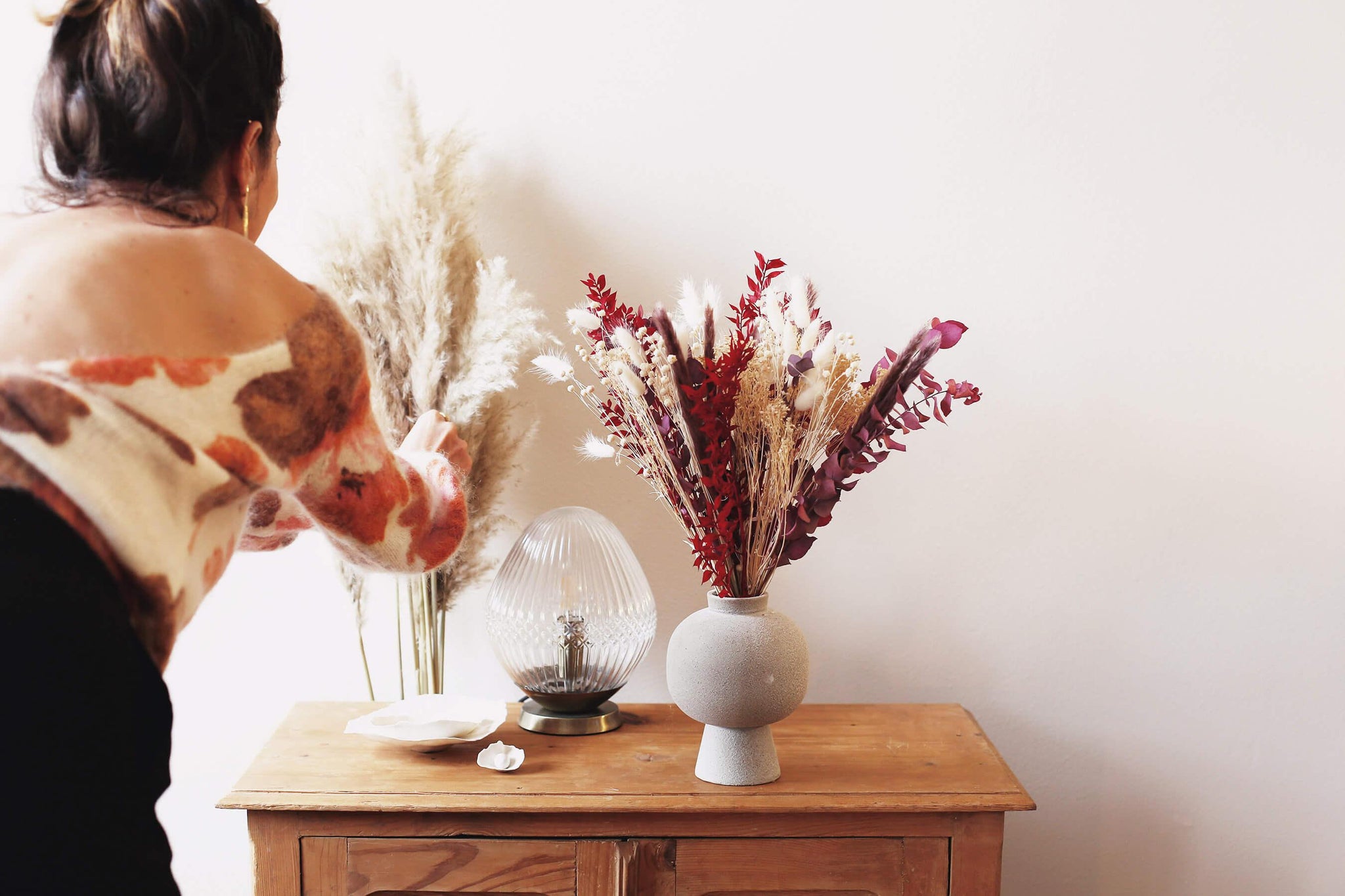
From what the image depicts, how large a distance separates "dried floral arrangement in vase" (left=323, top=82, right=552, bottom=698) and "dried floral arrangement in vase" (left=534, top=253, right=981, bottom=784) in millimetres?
241

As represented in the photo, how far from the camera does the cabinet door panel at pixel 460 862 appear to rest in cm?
125

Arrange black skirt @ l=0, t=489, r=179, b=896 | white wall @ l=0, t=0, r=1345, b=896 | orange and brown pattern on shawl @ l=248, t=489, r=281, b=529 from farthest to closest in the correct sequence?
white wall @ l=0, t=0, r=1345, b=896, orange and brown pattern on shawl @ l=248, t=489, r=281, b=529, black skirt @ l=0, t=489, r=179, b=896

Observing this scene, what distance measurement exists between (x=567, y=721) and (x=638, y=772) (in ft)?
0.54

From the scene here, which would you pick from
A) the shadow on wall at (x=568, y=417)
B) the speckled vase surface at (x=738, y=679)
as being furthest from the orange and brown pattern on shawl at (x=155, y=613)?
the shadow on wall at (x=568, y=417)

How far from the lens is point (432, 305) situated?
1487 millimetres

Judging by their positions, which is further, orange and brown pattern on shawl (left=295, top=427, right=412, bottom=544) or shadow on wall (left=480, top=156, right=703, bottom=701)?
shadow on wall (left=480, top=156, right=703, bottom=701)

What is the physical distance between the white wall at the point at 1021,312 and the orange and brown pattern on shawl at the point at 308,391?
2.32 ft

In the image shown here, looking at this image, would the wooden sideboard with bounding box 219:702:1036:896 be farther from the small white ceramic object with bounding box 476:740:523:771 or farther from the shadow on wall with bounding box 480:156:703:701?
the shadow on wall with bounding box 480:156:703:701

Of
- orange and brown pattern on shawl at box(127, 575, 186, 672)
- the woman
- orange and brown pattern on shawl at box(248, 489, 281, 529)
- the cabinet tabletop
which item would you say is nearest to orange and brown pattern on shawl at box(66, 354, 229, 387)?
the woman

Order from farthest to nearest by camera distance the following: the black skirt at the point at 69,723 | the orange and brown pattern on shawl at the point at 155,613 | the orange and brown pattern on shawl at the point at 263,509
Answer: the orange and brown pattern on shawl at the point at 263,509 < the orange and brown pattern on shawl at the point at 155,613 < the black skirt at the point at 69,723

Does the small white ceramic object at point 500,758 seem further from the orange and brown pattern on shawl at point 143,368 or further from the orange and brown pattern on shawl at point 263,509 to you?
the orange and brown pattern on shawl at point 143,368

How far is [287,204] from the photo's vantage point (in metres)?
1.65

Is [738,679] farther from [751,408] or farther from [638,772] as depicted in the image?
[751,408]

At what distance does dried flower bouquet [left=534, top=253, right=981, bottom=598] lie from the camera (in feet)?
3.91
